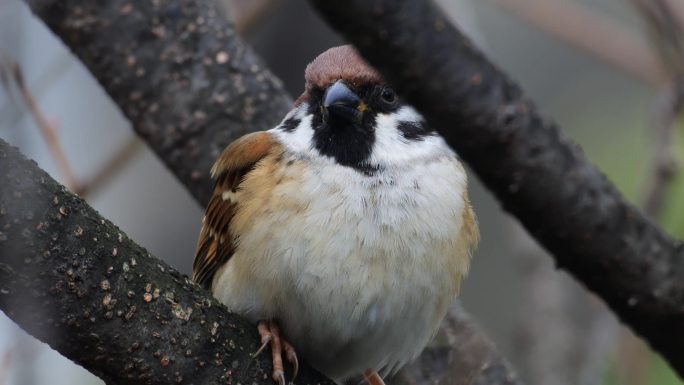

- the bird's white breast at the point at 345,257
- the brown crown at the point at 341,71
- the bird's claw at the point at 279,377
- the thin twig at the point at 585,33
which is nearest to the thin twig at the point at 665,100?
the thin twig at the point at 585,33

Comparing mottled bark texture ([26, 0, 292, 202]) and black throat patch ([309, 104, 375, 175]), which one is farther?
mottled bark texture ([26, 0, 292, 202])

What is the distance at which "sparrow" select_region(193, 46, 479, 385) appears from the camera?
117 inches

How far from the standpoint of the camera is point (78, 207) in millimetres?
2129

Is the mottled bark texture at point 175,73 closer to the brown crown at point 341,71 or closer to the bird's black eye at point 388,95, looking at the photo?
the brown crown at point 341,71

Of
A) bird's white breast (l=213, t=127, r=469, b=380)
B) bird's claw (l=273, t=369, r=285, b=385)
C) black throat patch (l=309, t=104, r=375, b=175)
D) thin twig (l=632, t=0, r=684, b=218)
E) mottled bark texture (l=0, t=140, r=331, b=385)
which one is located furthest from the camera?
thin twig (l=632, t=0, r=684, b=218)

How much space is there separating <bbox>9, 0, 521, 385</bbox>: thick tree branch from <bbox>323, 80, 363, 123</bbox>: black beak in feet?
1.83

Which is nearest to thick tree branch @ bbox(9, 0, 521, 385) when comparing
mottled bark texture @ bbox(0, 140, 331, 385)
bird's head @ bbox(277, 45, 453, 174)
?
bird's head @ bbox(277, 45, 453, 174)

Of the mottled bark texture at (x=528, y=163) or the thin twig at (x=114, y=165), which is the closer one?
the mottled bark texture at (x=528, y=163)

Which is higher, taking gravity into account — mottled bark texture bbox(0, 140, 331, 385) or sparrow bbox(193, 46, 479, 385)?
mottled bark texture bbox(0, 140, 331, 385)

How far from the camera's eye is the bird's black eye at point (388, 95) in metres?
3.44

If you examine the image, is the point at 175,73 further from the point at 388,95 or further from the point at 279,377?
the point at 279,377

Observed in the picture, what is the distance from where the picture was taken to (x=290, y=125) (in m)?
3.54

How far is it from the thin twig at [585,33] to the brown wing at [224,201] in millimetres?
2023

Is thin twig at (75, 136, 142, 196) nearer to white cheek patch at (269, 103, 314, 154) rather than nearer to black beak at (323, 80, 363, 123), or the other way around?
Answer: white cheek patch at (269, 103, 314, 154)
